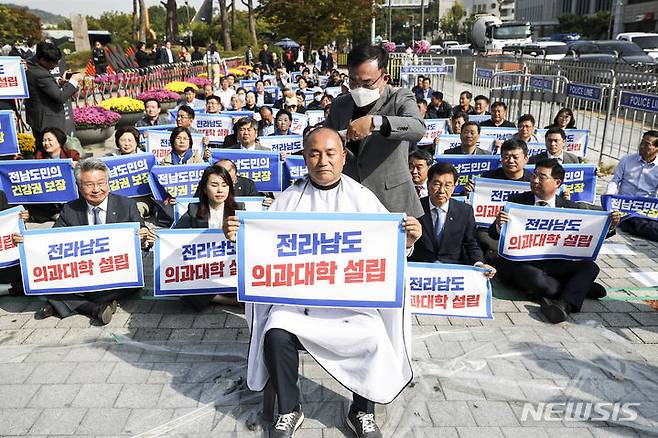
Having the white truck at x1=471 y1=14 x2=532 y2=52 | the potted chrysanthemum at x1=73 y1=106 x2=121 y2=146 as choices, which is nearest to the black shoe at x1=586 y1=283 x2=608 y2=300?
the potted chrysanthemum at x1=73 y1=106 x2=121 y2=146

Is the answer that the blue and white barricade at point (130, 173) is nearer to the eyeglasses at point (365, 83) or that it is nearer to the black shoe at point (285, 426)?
the eyeglasses at point (365, 83)

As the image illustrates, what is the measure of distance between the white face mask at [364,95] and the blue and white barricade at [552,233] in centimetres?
232

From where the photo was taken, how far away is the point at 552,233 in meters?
5.15

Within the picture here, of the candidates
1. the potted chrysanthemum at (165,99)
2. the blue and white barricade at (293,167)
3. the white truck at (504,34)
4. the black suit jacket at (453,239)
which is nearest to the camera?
the black suit jacket at (453,239)

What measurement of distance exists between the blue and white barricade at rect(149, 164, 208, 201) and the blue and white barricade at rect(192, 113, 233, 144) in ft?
9.89

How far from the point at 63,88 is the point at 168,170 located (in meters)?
2.60

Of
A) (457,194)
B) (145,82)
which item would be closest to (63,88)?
(457,194)

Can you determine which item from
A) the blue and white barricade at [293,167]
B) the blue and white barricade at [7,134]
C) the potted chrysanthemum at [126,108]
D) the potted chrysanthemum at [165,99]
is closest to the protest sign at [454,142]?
the blue and white barricade at [293,167]

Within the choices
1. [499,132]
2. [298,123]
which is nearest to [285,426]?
[499,132]

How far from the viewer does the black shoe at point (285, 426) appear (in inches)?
127

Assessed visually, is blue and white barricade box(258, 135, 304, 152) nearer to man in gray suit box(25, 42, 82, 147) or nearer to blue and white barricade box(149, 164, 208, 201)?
blue and white barricade box(149, 164, 208, 201)

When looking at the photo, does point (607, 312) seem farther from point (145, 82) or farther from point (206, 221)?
point (145, 82)

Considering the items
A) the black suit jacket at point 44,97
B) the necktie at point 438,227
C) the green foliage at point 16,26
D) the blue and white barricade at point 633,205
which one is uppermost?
the green foliage at point 16,26

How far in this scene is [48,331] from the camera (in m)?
4.68
